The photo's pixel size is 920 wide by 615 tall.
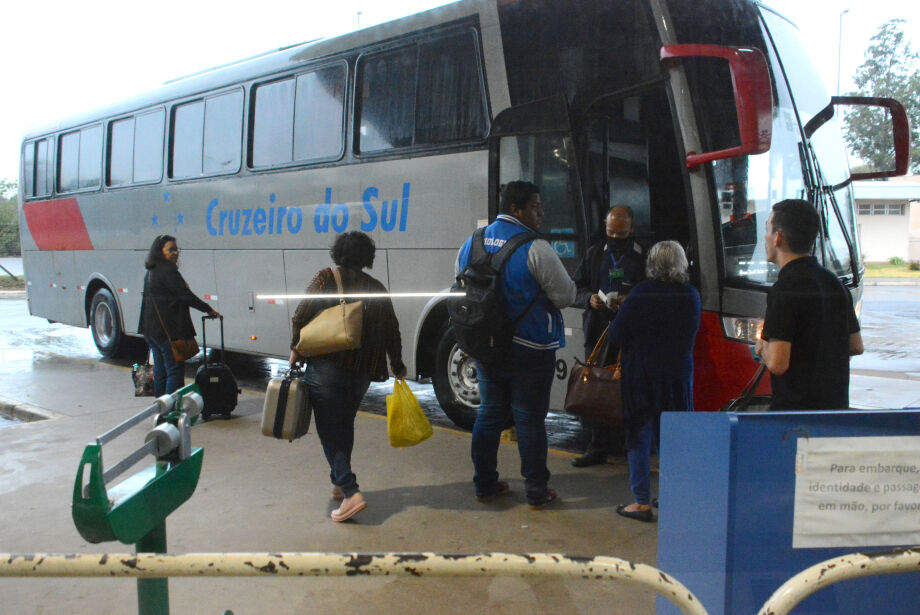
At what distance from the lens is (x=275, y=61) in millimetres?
8570

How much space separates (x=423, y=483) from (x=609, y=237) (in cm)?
211

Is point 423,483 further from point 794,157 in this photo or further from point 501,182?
point 794,157

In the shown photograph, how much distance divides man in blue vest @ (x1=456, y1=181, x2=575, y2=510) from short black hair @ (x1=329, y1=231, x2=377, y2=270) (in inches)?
22.2

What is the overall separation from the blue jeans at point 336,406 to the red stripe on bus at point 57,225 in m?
8.33

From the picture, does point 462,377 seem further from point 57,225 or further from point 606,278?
point 57,225

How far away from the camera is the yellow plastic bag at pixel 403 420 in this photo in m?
4.83

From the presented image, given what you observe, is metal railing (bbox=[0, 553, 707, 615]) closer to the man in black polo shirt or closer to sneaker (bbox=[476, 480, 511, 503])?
the man in black polo shirt

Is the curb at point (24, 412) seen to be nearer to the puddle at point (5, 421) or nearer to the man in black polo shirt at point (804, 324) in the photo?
the puddle at point (5, 421)

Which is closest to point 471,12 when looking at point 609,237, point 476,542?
point 609,237

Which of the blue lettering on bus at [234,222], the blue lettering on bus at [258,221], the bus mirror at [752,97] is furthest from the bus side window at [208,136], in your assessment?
the bus mirror at [752,97]

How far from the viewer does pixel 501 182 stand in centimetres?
632

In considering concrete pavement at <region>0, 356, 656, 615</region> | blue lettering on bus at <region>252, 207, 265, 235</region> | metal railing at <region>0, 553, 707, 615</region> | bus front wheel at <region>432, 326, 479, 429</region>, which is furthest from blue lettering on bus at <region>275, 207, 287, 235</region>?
metal railing at <region>0, 553, 707, 615</region>

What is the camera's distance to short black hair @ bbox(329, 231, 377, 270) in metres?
4.68

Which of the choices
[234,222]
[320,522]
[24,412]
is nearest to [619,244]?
[320,522]
